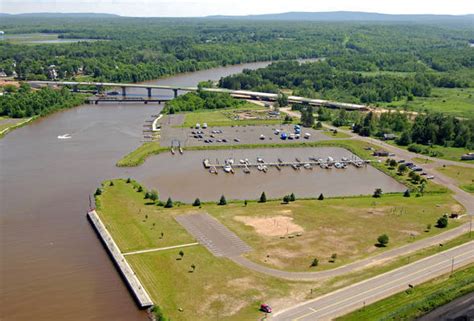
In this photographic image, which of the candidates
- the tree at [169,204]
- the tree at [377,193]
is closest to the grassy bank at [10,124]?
the tree at [169,204]

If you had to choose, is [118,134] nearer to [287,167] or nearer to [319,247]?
[287,167]

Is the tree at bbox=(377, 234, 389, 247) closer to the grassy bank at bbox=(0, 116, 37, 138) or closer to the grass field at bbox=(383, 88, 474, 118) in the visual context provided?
the grassy bank at bbox=(0, 116, 37, 138)

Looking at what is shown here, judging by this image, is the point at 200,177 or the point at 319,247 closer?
the point at 319,247

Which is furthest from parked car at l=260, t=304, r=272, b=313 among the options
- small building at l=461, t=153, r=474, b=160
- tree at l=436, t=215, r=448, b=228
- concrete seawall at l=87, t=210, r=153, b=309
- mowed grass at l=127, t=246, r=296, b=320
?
small building at l=461, t=153, r=474, b=160

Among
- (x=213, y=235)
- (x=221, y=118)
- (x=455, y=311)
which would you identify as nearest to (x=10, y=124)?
(x=221, y=118)

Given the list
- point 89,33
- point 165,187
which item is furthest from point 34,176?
point 89,33
